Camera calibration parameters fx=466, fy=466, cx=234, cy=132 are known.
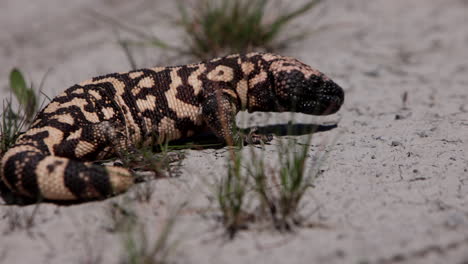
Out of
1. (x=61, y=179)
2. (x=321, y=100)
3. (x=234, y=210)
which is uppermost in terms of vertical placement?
(x=321, y=100)

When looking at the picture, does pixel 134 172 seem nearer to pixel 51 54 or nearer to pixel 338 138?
pixel 338 138

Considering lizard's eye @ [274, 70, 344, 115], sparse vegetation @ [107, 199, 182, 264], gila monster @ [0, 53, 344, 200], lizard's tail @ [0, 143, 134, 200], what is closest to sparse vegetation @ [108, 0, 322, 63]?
gila monster @ [0, 53, 344, 200]

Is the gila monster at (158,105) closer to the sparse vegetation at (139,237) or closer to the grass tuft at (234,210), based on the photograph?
the sparse vegetation at (139,237)

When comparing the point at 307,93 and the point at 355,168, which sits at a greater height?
the point at 307,93

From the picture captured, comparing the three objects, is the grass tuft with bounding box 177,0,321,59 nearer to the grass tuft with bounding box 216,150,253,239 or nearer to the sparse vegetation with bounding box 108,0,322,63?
the sparse vegetation with bounding box 108,0,322,63

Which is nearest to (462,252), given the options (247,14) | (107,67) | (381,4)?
(247,14)

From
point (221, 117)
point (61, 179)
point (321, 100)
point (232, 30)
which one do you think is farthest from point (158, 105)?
point (232, 30)

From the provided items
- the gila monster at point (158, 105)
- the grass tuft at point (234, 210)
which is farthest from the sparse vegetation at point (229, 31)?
the grass tuft at point (234, 210)

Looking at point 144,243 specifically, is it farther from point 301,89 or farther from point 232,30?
point 232,30
